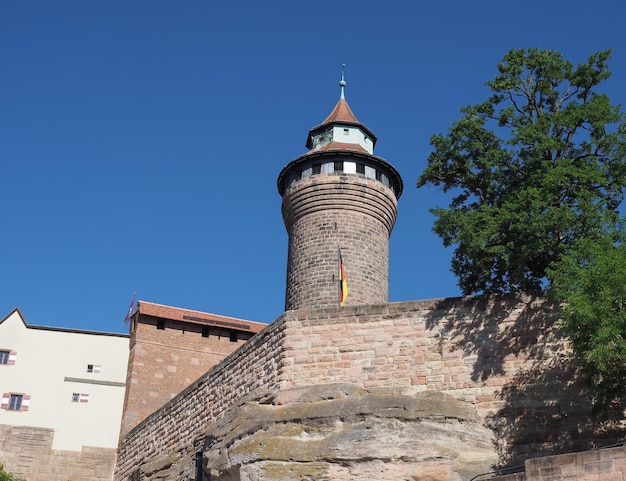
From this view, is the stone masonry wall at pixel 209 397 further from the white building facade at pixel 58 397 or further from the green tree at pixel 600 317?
the green tree at pixel 600 317

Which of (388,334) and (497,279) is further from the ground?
(497,279)

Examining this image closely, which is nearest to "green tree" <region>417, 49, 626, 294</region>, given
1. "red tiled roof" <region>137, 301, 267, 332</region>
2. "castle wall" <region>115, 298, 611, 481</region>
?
"castle wall" <region>115, 298, 611, 481</region>

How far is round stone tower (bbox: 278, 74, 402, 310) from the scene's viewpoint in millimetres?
25094

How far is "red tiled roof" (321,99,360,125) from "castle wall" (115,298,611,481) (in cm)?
1044

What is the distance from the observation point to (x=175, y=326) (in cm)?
3098

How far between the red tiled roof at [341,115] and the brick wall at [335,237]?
299cm

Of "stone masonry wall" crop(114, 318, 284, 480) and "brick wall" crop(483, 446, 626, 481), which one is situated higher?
"stone masonry wall" crop(114, 318, 284, 480)

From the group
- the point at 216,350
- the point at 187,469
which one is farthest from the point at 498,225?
the point at 216,350

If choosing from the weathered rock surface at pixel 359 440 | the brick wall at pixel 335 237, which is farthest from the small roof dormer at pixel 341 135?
the weathered rock surface at pixel 359 440

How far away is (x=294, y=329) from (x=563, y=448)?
6169 mm

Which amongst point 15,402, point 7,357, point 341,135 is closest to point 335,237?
point 341,135

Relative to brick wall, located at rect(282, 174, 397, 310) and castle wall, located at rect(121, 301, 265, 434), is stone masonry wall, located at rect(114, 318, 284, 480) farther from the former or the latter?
brick wall, located at rect(282, 174, 397, 310)

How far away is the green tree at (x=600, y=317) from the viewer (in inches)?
587

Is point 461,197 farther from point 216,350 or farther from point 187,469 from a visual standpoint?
point 216,350
